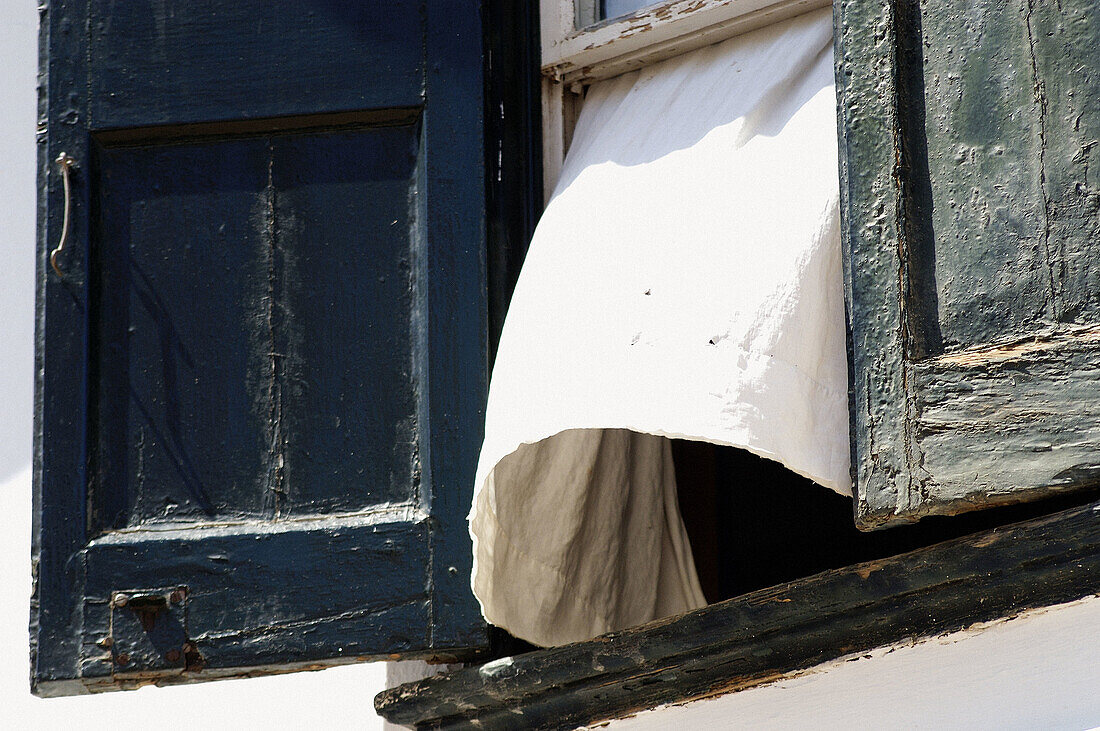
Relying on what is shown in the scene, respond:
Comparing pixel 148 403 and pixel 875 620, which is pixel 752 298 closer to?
pixel 875 620

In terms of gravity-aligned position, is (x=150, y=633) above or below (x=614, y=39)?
below

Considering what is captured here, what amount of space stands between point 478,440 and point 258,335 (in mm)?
369

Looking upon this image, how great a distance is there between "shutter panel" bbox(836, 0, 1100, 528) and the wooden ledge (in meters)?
0.07

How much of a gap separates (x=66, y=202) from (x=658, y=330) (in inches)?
37.9

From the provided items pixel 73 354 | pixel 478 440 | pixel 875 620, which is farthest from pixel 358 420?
pixel 875 620

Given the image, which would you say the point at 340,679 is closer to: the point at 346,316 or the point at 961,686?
the point at 346,316

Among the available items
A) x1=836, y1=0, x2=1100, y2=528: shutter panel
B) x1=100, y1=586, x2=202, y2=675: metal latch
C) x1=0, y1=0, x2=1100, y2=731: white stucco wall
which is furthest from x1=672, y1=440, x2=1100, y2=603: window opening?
x1=100, y1=586, x2=202, y2=675: metal latch

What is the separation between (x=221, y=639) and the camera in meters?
1.95

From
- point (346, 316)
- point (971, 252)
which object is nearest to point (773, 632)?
point (971, 252)

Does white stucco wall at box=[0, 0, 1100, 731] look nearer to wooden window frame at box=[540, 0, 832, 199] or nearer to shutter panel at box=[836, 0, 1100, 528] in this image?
shutter panel at box=[836, 0, 1100, 528]

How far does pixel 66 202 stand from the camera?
211 centimetres

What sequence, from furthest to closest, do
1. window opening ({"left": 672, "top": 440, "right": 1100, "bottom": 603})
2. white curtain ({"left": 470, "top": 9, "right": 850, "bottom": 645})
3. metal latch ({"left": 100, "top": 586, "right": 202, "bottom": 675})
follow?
1. window opening ({"left": 672, "top": 440, "right": 1100, "bottom": 603})
2. metal latch ({"left": 100, "top": 586, "right": 202, "bottom": 675})
3. white curtain ({"left": 470, "top": 9, "right": 850, "bottom": 645})

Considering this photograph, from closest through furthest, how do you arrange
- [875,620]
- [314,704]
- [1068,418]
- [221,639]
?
[1068,418] → [875,620] → [221,639] → [314,704]

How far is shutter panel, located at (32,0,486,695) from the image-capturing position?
6.42 ft
